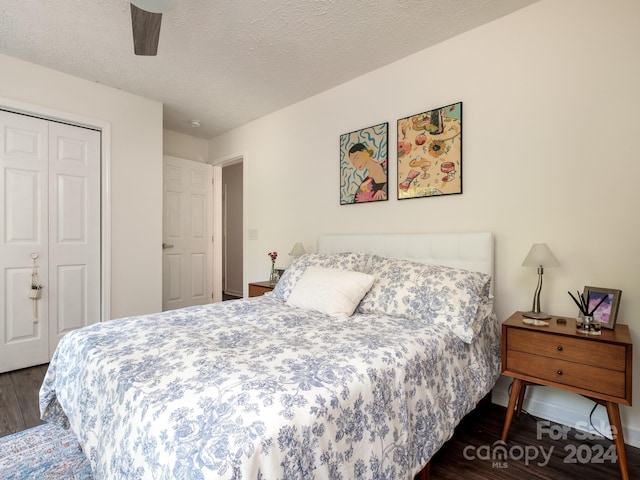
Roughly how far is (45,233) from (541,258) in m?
3.86

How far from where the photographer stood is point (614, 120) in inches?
69.4

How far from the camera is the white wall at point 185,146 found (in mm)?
4289

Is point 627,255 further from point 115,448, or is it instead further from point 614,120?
point 115,448

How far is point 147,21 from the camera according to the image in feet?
5.62

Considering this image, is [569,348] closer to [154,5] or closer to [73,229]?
[154,5]

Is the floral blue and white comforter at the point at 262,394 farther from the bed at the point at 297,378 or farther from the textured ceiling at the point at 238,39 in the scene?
the textured ceiling at the point at 238,39

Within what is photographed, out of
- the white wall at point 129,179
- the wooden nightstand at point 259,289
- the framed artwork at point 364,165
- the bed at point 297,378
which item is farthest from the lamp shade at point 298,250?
the white wall at point 129,179

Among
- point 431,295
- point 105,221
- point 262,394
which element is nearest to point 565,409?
point 431,295

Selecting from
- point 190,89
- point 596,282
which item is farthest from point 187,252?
point 596,282

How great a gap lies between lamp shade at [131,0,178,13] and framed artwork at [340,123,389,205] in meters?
1.71

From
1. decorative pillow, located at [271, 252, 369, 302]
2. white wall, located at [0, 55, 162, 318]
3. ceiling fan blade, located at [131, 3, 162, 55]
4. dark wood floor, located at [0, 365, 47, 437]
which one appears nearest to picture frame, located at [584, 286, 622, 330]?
decorative pillow, located at [271, 252, 369, 302]

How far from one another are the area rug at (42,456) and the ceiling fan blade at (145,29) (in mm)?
2252

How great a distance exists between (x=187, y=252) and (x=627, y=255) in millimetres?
4370

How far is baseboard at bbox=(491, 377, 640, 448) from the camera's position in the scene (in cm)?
173
